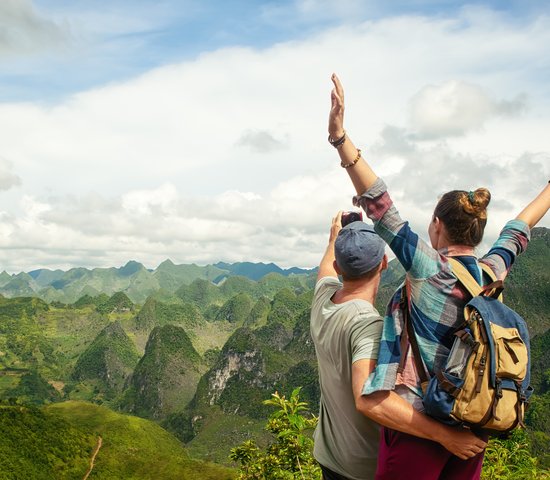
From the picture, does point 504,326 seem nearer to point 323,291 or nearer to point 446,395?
point 446,395

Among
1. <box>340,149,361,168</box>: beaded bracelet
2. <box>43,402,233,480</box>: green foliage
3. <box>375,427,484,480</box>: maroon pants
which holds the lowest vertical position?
<box>43,402,233,480</box>: green foliage

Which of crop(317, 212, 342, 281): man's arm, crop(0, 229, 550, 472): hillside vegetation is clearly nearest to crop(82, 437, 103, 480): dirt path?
crop(0, 229, 550, 472): hillside vegetation

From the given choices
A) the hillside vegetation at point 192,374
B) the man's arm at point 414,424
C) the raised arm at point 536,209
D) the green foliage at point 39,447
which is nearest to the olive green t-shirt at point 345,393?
the man's arm at point 414,424

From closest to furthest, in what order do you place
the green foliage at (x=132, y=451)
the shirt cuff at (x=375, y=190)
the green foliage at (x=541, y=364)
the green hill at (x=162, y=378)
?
the shirt cuff at (x=375, y=190), the green foliage at (x=132, y=451), the green foliage at (x=541, y=364), the green hill at (x=162, y=378)

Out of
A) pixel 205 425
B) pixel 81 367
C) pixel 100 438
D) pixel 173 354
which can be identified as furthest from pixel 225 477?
pixel 81 367

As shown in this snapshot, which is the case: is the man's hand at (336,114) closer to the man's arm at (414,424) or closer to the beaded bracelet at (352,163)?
the beaded bracelet at (352,163)

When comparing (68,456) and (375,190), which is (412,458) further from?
(68,456)

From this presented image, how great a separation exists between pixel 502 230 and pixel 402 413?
1.89m

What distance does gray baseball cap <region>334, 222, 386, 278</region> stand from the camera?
297 cm

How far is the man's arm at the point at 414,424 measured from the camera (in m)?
2.56

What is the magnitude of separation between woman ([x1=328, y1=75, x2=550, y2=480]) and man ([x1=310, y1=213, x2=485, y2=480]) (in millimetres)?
17

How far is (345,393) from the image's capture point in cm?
305

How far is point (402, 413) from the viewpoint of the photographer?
103 inches

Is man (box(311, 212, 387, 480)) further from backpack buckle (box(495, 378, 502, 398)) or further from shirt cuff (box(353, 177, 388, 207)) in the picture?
backpack buckle (box(495, 378, 502, 398))
